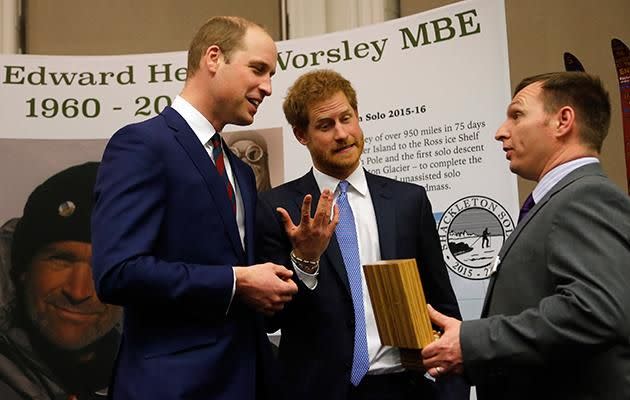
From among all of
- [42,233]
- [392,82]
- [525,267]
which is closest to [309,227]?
[525,267]

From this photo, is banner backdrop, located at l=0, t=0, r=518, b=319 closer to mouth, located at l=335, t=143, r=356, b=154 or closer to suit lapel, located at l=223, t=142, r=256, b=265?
mouth, located at l=335, t=143, r=356, b=154

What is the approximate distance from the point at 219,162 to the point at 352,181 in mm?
592

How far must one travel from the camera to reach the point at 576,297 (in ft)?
5.03

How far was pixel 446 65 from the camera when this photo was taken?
3.04 metres

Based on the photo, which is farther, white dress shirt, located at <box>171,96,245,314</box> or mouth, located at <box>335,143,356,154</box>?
mouth, located at <box>335,143,356,154</box>

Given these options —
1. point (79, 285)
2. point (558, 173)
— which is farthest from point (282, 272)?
point (79, 285)

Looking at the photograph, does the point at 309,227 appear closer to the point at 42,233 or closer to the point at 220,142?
the point at 220,142

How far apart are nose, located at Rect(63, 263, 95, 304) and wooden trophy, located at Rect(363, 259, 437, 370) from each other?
2085 millimetres

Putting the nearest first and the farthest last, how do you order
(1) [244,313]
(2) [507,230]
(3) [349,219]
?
(1) [244,313], (3) [349,219], (2) [507,230]

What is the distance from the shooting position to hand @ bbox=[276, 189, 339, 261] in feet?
6.15

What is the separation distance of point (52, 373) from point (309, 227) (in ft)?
7.11

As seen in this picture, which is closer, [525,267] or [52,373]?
[525,267]

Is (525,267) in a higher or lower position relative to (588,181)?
lower

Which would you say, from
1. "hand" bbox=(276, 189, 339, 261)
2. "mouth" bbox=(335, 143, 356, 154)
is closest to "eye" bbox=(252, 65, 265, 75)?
"hand" bbox=(276, 189, 339, 261)
